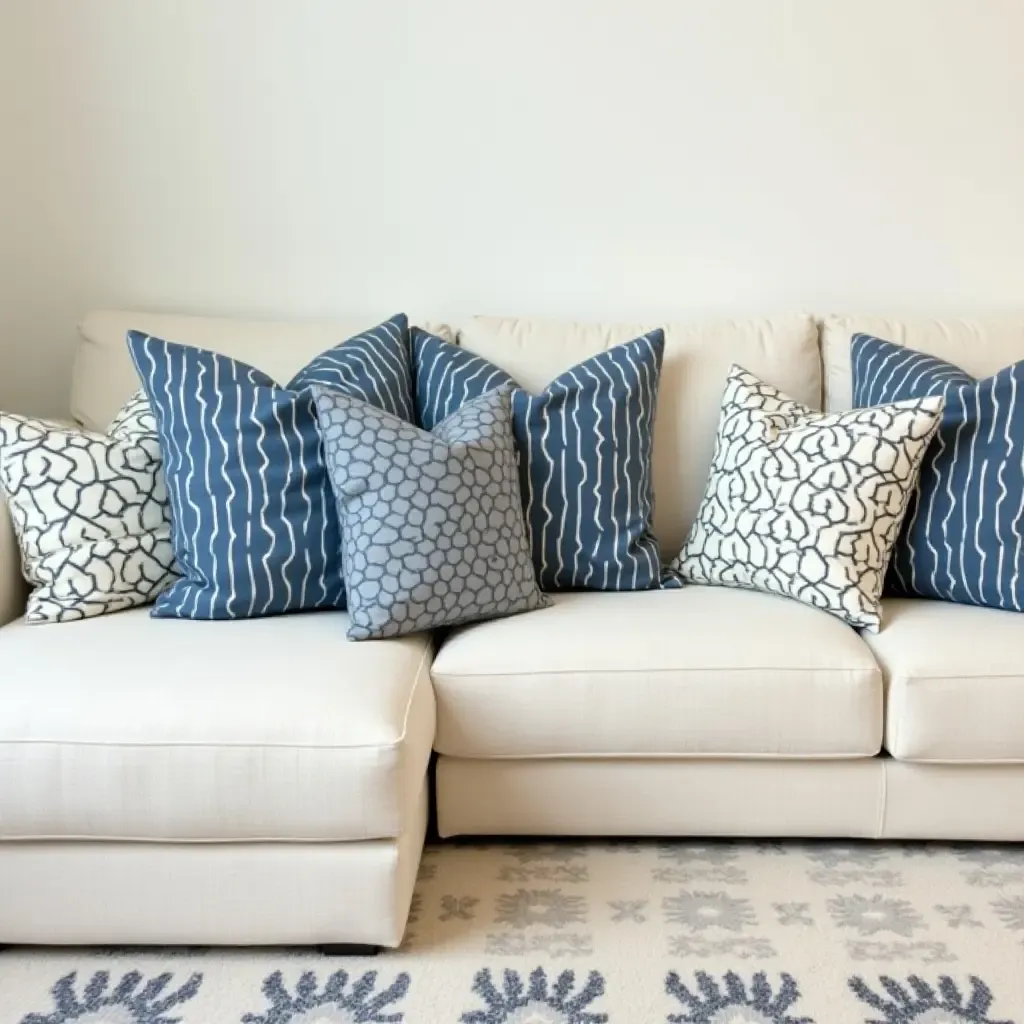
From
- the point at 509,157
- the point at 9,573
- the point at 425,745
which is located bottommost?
the point at 425,745

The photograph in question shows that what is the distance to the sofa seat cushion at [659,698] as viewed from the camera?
187 cm

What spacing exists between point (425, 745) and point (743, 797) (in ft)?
1.82

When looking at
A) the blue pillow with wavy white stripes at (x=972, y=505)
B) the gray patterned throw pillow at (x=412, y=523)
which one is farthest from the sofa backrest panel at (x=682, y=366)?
the gray patterned throw pillow at (x=412, y=523)

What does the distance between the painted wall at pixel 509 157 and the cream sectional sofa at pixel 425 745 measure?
18.6 inches

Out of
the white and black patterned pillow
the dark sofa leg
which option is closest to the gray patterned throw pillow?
the white and black patterned pillow

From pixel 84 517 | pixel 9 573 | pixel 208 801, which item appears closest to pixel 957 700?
pixel 208 801

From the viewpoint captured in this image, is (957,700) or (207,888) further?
(957,700)

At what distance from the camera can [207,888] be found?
1.67 meters

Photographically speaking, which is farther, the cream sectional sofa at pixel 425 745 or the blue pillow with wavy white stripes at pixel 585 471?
the blue pillow with wavy white stripes at pixel 585 471

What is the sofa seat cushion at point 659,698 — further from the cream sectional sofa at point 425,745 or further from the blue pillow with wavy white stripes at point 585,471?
the blue pillow with wavy white stripes at point 585,471

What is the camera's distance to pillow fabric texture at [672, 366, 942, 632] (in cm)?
203

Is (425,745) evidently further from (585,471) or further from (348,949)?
(585,471)

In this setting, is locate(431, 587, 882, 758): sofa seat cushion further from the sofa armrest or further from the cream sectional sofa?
the sofa armrest

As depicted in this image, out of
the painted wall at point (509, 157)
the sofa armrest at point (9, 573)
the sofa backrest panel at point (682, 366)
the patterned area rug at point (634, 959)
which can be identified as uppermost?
the painted wall at point (509, 157)
